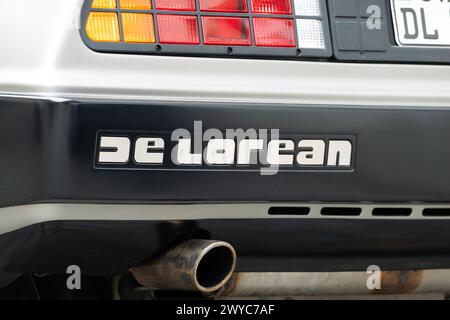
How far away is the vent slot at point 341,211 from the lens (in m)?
3.01

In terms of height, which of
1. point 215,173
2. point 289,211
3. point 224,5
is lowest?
point 289,211

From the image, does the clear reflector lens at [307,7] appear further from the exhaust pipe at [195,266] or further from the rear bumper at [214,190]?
the exhaust pipe at [195,266]

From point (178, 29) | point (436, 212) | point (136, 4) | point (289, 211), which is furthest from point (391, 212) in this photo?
point (136, 4)

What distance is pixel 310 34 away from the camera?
2.95m

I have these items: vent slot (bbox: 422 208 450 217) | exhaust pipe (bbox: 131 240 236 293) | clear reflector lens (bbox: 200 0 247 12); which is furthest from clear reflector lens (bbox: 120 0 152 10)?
vent slot (bbox: 422 208 450 217)

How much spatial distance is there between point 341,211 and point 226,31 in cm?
62

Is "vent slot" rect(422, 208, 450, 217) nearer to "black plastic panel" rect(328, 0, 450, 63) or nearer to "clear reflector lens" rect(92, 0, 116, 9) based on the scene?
"black plastic panel" rect(328, 0, 450, 63)

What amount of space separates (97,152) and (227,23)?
506mm

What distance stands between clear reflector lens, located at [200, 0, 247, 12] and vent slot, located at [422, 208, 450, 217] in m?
0.82

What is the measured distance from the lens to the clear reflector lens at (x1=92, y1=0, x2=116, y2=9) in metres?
2.77

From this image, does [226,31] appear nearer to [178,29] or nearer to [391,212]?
[178,29]

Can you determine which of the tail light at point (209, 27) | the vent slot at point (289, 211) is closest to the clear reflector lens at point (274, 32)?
the tail light at point (209, 27)

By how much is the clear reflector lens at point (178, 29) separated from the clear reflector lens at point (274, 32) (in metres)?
0.18
